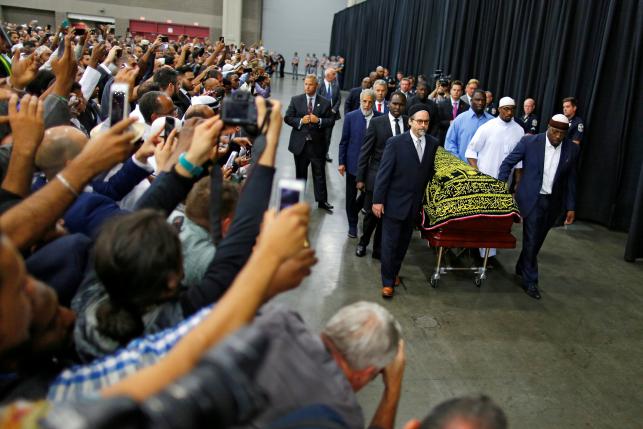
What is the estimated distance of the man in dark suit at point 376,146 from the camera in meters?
5.47

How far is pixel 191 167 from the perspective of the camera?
1.89 meters

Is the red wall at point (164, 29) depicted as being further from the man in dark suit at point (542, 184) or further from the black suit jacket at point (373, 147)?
the man in dark suit at point (542, 184)

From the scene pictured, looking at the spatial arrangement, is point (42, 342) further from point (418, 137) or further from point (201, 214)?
point (418, 137)

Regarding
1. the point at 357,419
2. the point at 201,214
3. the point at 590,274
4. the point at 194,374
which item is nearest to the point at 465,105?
the point at 590,274

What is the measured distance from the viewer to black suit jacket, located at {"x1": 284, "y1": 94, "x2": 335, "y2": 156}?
22.9 feet

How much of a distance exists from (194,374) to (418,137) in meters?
4.06

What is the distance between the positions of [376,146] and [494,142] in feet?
4.58

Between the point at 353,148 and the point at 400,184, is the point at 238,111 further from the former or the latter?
the point at 353,148

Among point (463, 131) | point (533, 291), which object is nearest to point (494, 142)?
point (463, 131)

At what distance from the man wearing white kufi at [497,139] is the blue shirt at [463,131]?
1.70 ft

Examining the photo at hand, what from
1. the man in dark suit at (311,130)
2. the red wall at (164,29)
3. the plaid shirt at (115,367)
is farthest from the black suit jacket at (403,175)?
the red wall at (164,29)

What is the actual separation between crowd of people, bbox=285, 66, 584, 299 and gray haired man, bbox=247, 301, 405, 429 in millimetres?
3041

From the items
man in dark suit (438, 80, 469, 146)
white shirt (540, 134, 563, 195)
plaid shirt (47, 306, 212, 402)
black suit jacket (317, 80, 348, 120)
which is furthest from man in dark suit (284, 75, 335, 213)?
plaid shirt (47, 306, 212, 402)

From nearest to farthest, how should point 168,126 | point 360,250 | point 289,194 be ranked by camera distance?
point 289,194
point 168,126
point 360,250
